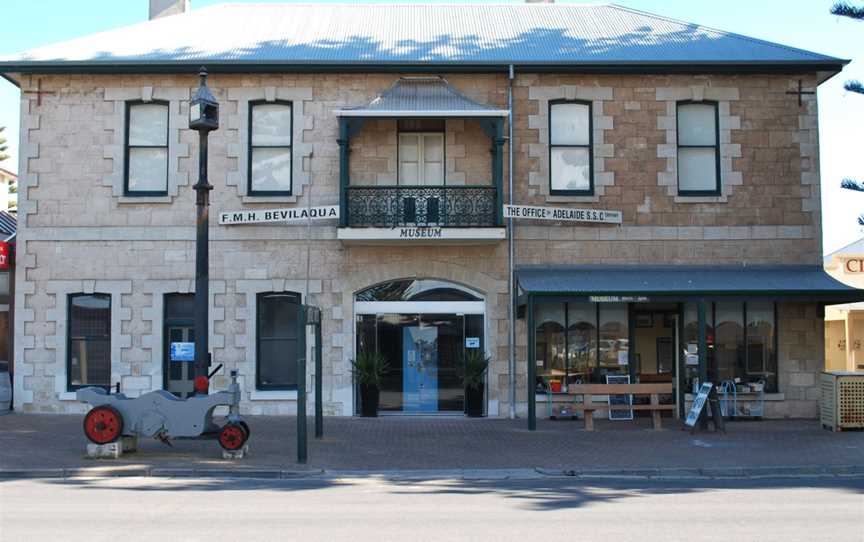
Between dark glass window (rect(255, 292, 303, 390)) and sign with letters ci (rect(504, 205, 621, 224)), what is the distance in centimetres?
488

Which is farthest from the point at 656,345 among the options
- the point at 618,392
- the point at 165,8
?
the point at 165,8

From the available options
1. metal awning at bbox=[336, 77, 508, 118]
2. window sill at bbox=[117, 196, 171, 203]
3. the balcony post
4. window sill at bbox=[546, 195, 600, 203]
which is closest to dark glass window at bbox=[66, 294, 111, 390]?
window sill at bbox=[117, 196, 171, 203]

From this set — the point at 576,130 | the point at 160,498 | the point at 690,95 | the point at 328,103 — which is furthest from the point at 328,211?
the point at 160,498

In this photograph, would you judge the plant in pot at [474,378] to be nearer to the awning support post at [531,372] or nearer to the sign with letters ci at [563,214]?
the awning support post at [531,372]

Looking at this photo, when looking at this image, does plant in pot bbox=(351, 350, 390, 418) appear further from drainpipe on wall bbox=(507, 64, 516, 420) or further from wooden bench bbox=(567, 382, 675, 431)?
wooden bench bbox=(567, 382, 675, 431)

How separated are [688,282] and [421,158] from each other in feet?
19.9

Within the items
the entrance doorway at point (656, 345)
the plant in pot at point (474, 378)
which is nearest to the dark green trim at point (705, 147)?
the entrance doorway at point (656, 345)

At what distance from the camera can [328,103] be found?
19.7 metres

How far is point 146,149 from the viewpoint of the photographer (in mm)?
19781

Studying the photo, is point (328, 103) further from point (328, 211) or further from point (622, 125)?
point (622, 125)

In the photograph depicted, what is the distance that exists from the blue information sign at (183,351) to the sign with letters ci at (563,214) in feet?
22.9

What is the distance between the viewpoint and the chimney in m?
23.4

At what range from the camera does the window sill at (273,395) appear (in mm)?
19328

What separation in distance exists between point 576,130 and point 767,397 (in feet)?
22.6
